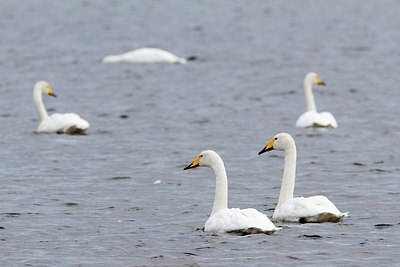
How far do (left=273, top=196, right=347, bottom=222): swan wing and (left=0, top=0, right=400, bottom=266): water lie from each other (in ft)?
0.49

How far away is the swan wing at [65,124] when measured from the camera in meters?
22.9

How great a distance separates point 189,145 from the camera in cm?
2208

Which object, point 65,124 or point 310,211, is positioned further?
point 65,124

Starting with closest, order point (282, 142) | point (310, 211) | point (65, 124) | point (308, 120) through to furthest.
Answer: point (310, 211) → point (282, 142) → point (65, 124) → point (308, 120)

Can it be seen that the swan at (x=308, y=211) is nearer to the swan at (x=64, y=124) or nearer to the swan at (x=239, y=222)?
the swan at (x=239, y=222)

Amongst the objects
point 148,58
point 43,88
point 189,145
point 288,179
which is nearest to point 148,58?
point 148,58

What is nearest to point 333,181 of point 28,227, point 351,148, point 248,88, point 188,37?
point 351,148

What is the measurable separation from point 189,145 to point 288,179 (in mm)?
6961

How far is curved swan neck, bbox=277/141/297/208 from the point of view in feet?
49.8

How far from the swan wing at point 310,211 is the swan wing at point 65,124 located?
8.92 m

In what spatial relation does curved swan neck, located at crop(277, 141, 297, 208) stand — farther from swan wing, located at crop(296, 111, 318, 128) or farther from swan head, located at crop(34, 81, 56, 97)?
swan head, located at crop(34, 81, 56, 97)

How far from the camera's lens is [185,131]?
23.9 meters

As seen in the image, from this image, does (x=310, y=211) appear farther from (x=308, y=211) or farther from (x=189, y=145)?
(x=189, y=145)

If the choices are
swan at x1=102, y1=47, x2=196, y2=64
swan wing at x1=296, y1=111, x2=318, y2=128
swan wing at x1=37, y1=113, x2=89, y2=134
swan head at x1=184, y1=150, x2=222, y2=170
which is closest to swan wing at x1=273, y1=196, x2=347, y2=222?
swan head at x1=184, y1=150, x2=222, y2=170
